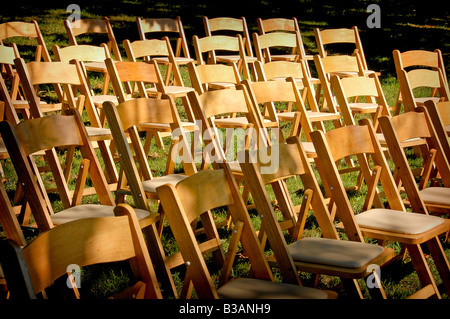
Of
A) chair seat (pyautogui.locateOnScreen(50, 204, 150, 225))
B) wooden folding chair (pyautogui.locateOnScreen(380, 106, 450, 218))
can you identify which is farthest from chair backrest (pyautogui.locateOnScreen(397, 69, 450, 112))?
chair seat (pyautogui.locateOnScreen(50, 204, 150, 225))

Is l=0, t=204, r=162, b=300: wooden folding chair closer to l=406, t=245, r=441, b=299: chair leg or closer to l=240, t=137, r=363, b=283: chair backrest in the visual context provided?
l=240, t=137, r=363, b=283: chair backrest

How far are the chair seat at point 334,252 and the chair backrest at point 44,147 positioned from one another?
1.19 meters

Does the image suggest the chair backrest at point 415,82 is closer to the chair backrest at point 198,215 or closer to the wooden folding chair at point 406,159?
the wooden folding chair at point 406,159

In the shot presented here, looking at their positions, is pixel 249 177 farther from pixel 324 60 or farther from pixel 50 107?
pixel 324 60

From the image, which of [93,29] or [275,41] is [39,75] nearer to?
[93,29]

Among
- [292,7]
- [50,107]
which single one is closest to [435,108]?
[50,107]

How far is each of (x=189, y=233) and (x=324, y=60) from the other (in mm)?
4028

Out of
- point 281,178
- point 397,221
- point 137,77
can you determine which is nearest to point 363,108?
point 137,77

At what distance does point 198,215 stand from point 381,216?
4.51ft

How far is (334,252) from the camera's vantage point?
2857 mm

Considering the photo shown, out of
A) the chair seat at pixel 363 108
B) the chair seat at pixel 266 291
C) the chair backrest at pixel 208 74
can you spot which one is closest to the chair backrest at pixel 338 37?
the chair seat at pixel 363 108

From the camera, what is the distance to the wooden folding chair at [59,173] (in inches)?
117

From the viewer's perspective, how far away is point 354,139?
3.58m
